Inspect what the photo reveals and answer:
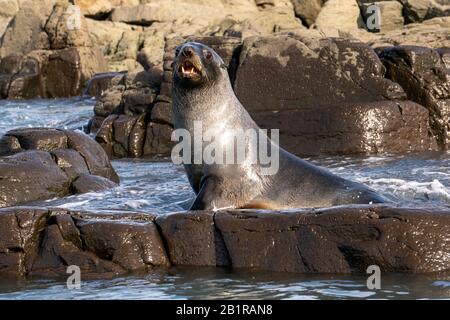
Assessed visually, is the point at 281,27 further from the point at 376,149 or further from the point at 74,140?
the point at 74,140

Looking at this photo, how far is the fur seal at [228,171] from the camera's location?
28.5 ft

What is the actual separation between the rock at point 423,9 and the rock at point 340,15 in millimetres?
1919

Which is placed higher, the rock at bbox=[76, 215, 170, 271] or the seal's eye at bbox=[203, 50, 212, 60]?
the seal's eye at bbox=[203, 50, 212, 60]

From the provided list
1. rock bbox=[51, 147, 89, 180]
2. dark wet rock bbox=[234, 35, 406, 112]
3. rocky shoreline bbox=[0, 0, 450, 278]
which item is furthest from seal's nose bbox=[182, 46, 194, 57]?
dark wet rock bbox=[234, 35, 406, 112]

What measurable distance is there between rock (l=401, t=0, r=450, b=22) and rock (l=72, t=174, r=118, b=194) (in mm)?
23835

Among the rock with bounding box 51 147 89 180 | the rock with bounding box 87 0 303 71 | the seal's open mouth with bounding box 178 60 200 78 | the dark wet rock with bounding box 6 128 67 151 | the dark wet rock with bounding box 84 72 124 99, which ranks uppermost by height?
the rock with bounding box 87 0 303 71

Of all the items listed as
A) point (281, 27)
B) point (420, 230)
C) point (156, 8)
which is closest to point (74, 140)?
point (420, 230)

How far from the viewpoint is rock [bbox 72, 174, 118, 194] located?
1088 cm

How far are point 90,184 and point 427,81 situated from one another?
702cm

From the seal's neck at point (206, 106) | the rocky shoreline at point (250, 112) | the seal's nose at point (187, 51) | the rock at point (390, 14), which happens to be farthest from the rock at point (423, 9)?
the seal's nose at point (187, 51)

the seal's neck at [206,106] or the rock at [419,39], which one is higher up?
the rock at [419,39]

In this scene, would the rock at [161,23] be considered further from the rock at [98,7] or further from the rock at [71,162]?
the rock at [71,162]

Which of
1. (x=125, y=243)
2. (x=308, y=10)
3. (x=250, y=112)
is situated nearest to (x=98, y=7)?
(x=308, y=10)

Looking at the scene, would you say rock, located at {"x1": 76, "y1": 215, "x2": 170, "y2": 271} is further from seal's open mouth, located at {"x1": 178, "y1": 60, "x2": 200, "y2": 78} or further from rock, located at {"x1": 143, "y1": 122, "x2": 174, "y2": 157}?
rock, located at {"x1": 143, "y1": 122, "x2": 174, "y2": 157}
